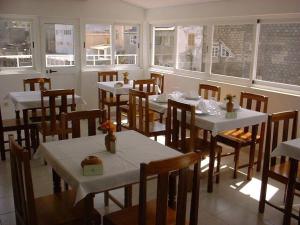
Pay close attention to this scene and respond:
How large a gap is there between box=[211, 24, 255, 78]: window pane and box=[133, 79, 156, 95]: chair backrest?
0.97 meters

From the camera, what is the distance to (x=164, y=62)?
20.9 ft

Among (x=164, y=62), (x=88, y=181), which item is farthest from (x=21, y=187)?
(x=164, y=62)

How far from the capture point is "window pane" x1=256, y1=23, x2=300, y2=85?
13.3 feet

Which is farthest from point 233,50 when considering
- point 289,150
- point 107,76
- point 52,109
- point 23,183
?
point 23,183

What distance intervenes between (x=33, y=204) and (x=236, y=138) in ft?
7.81

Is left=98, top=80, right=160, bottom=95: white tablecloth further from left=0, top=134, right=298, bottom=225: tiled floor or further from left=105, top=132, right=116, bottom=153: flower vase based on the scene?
left=105, top=132, right=116, bottom=153: flower vase

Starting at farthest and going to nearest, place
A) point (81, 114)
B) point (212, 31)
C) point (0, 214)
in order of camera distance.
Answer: point (212, 31), point (0, 214), point (81, 114)

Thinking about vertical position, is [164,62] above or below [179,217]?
above

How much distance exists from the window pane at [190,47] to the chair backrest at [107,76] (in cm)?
116

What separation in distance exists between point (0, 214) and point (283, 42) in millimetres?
3627

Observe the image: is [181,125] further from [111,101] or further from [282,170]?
[111,101]

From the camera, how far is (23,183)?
6.04 ft

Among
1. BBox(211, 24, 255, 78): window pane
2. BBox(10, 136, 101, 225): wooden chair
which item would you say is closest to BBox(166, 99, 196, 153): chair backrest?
BBox(10, 136, 101, 225): wooden chair

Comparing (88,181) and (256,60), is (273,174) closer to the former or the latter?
(88,181)
